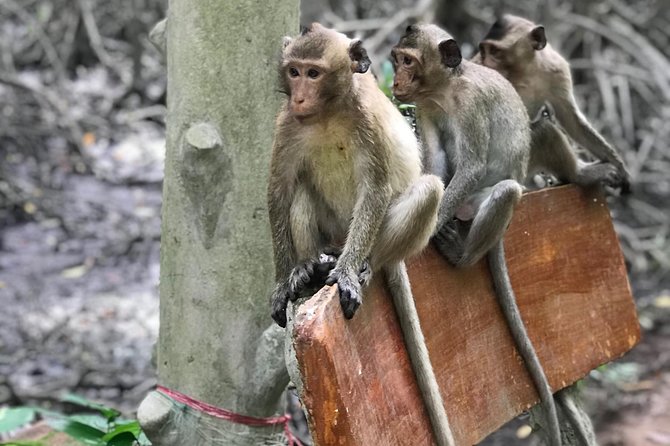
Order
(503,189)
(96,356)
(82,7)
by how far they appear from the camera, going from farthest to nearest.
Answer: (82,7), (96,356), (503,189)

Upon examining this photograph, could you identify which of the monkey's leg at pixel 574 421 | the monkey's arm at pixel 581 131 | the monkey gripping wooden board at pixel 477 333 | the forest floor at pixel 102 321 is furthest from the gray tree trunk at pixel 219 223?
the forest floor at pixel 102 321

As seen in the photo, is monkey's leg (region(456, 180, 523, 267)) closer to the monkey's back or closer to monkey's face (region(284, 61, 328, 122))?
the monkey's back

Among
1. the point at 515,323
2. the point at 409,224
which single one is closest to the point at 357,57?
the point at 409,224

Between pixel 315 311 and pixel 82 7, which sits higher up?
pixel 315 311

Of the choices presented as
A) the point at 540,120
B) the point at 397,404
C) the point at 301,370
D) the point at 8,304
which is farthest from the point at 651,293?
the point at 301,370

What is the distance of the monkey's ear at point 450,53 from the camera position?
3.66 metres

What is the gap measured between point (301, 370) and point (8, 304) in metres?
4.69

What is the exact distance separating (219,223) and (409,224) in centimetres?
80

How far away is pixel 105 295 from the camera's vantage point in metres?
6.62

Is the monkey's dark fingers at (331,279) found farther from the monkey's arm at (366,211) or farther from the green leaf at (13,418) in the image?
the green leaf at (13,418)

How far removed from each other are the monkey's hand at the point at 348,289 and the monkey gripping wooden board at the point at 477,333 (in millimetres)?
31

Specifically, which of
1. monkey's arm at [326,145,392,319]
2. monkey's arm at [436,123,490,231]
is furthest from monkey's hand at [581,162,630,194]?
monkey's arm at [326,145,392,319]

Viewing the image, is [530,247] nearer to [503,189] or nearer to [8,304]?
[503,189]

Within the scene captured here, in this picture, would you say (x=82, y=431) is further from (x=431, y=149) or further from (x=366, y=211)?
(x=431, y=149)
